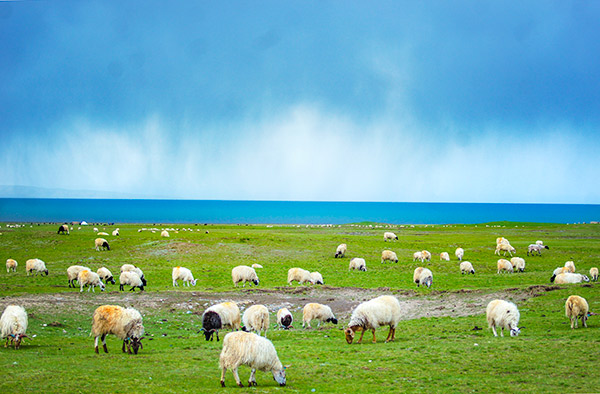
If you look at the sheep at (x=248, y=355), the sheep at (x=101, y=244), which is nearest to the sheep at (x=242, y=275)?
the sheep at (x=248, y=355)

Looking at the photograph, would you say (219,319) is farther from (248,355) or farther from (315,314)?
(248,355)

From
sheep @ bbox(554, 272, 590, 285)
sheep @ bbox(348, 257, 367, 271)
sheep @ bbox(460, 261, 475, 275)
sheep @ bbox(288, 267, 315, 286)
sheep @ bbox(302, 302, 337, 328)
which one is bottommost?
sheep @ bbox(302, 302, 337, 328)

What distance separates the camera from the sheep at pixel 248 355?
11070 mm

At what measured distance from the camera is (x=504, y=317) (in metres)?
16.8

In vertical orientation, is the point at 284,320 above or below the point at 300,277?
below

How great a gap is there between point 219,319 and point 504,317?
1142cm

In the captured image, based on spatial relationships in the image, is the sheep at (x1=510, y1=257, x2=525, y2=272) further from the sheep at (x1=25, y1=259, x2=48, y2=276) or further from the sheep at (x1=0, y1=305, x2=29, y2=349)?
the sheep at (x1=25, y1=259, x2=48, y2=276)

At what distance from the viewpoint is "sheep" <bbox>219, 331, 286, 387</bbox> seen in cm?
1107

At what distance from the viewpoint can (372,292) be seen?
28.6m

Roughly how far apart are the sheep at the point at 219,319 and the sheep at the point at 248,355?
6751 mm

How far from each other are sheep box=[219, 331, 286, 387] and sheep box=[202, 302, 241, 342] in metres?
6.75

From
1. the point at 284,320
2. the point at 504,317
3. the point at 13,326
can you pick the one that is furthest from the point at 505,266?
the point at 13,326

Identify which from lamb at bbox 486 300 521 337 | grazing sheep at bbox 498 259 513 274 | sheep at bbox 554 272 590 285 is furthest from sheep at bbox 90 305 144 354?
grazing sheep at bbox 498 259 513 274

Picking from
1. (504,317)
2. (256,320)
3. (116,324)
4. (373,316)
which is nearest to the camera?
(116,324)
